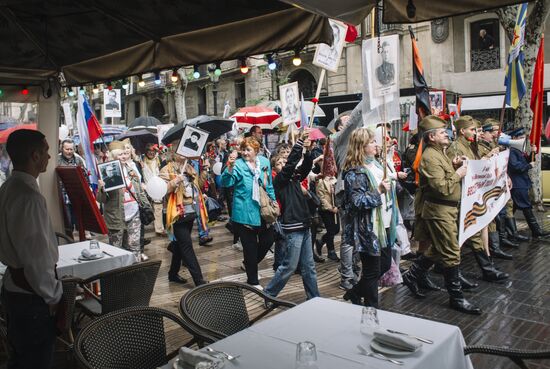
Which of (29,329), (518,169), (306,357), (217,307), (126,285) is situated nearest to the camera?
(306,357)

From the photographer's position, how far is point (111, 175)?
665cm

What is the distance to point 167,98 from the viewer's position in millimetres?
42656

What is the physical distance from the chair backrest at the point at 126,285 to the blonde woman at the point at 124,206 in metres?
2.99

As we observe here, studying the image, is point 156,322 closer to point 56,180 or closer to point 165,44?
point 165,44

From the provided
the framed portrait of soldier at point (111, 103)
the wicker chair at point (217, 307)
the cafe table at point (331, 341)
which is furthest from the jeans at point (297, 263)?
the framed portrait of soldier at point (111, 103)

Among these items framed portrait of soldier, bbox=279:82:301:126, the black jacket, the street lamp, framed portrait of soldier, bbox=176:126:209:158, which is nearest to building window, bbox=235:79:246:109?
the street lamp

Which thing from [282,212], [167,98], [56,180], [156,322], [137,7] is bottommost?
[156,322]

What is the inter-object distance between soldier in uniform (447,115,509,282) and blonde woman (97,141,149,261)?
469 centimetres

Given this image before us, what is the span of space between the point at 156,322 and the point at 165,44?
3096mm

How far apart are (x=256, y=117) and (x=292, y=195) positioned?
10.2 meters

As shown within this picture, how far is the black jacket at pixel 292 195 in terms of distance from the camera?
5.60 m

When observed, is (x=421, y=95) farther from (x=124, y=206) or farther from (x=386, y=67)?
(x=124, y=206)

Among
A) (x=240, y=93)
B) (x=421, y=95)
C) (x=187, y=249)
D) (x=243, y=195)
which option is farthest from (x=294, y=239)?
(x=240, y=93)

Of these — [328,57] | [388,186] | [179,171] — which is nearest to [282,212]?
[388,186]
